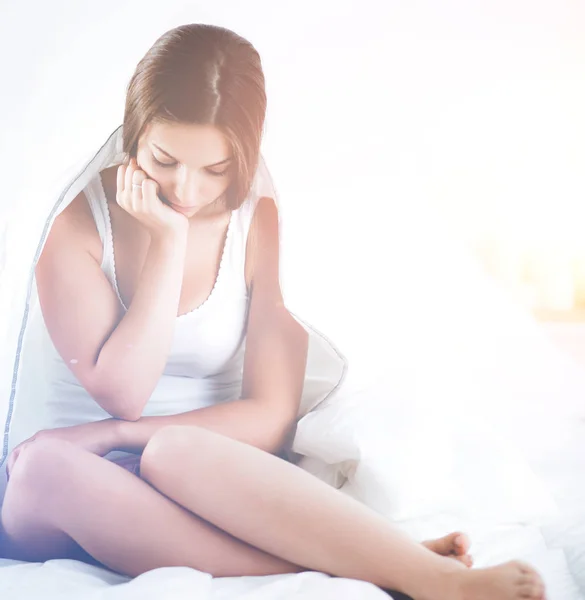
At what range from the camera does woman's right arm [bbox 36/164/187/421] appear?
1.23m

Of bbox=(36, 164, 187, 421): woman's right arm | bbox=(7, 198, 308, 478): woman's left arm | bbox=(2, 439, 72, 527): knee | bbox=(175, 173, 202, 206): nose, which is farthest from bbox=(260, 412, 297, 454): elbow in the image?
bbox=(175, 173, 202, 206): nose

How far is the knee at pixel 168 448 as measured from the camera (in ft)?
3.51

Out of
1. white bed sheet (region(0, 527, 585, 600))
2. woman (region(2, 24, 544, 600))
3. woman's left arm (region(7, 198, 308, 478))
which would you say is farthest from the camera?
woman's left arm (region(7, 198, 308, 478))

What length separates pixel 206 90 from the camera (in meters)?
1.23

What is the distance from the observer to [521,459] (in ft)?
3.89

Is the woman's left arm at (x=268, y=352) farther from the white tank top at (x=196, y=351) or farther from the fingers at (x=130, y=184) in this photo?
the fingers at (x=130, y=184)

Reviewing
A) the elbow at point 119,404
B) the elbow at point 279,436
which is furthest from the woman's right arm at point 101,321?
the elbow at point 279,436

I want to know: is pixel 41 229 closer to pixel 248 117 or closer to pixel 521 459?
pixel 248 117

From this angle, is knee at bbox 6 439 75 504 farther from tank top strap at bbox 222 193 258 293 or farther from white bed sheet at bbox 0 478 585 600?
tank top strap at bbox 222 193 258 293

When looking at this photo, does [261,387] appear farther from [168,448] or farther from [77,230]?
[77,230]

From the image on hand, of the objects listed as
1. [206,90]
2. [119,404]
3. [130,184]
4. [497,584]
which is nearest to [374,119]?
[206,90]

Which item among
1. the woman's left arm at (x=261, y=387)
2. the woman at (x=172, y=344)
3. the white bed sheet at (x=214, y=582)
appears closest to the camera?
the white bed sheet at (x=214, y=582)

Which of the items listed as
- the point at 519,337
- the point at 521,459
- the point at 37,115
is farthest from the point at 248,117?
the point at 521,459

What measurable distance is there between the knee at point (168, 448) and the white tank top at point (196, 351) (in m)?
0.15
